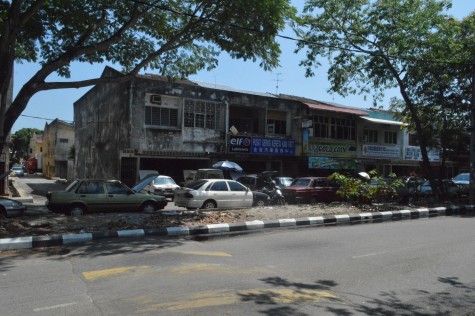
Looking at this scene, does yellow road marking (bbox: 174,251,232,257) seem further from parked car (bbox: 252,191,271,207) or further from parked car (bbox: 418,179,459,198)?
parked car (bbox: 418,179,459,198)

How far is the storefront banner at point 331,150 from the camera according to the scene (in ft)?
102

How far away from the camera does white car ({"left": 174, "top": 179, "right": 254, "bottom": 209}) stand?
637 inches

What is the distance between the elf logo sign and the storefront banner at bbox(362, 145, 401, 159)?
1169 centimetres

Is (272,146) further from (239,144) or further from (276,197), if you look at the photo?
(276,197)

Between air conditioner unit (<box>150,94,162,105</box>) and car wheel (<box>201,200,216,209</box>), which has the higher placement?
air conditioner unit (<box>150,94,162,105</box>)

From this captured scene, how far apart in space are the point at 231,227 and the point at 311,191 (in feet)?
30.3

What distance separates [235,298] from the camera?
5262 mm

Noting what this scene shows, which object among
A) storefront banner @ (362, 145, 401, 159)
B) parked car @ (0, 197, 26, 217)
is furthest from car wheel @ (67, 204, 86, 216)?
storefront banner @ (362, 145, 401, 159)

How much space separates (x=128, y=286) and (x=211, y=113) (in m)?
21.8

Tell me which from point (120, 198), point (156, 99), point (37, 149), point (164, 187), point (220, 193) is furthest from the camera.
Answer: point (37, 149)

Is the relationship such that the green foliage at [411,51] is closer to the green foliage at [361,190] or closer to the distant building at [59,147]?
the green foliage at [361,190]

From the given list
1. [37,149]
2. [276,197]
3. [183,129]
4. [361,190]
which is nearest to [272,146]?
[183,129]

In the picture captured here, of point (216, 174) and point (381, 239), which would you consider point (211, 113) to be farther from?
point (381, 239)

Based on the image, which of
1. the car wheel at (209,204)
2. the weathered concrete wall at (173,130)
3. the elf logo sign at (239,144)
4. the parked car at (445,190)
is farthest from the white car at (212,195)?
the parked car at (445,190)
